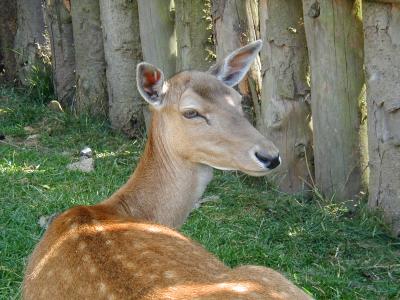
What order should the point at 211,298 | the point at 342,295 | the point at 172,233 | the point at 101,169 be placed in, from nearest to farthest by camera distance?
the point at 211,298, the point at 172,233, the point at 342,295, the point at 101,169

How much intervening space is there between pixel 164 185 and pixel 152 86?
68 centimetres

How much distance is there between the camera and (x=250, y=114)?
8.88 metres

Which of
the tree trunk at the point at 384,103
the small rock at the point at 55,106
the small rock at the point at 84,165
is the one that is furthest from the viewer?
the small rock at the point at 55,106

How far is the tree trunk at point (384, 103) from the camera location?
6.95 m

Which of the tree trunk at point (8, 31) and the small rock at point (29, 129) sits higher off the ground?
the tree trunk at point (8, 31)

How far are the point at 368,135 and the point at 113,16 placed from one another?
353 cm

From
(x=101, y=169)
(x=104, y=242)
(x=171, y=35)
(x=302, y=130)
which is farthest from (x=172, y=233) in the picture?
(x=171, y=35)

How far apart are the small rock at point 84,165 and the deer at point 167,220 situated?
2.75 meters

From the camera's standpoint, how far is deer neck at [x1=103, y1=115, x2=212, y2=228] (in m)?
5.91

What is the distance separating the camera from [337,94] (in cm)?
754

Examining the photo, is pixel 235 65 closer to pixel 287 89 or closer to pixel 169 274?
pixel 287 89

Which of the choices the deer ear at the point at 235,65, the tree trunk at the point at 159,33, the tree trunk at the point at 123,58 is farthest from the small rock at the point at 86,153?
the deer ear at the point at 235,65

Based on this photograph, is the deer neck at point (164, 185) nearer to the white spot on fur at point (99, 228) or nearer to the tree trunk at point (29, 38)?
the white spot on fur at point (99, 228)

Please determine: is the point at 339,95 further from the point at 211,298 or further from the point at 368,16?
the point at 211,298
